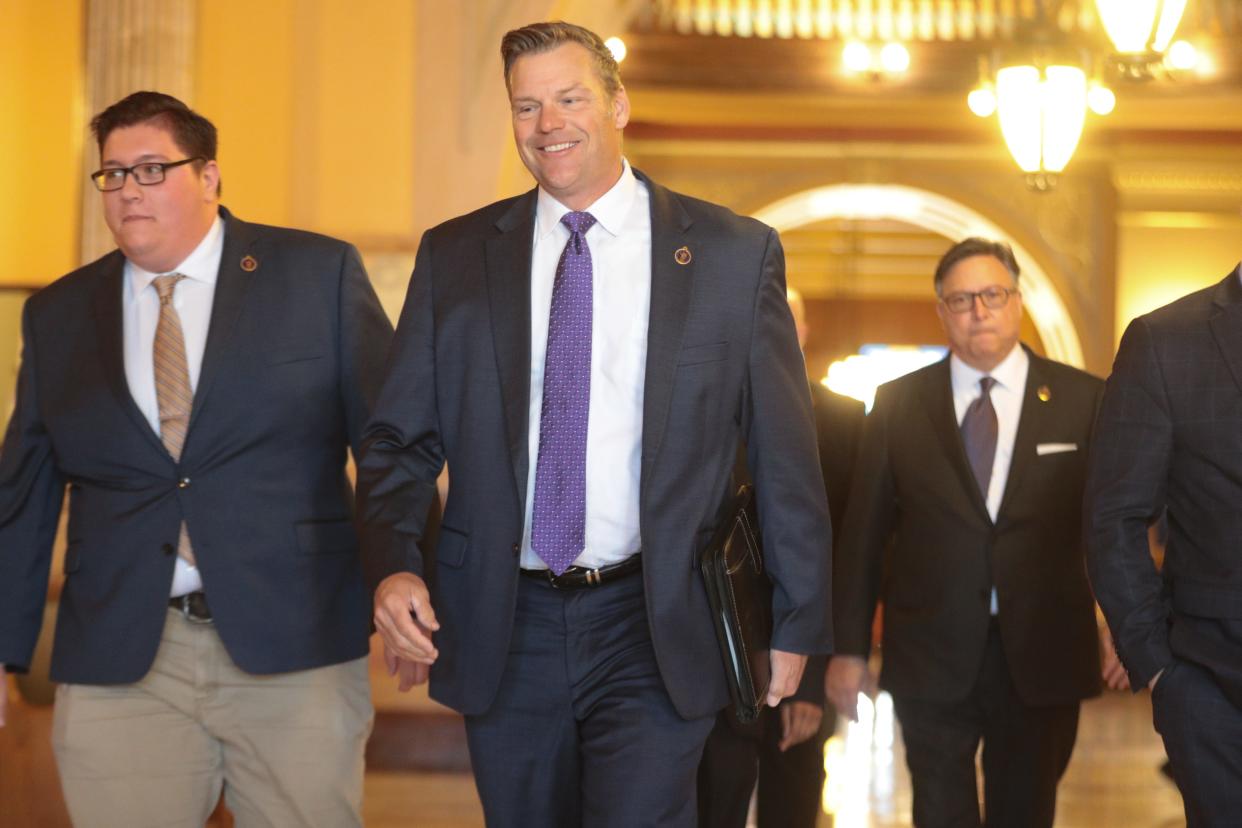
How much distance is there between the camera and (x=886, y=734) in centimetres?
889

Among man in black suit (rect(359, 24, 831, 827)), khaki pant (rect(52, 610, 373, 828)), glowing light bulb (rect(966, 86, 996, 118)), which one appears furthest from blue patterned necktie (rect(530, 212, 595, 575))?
glowing light bulb (rect(966, 86, 996, 118))

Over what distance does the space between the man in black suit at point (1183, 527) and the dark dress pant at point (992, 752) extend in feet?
3.46

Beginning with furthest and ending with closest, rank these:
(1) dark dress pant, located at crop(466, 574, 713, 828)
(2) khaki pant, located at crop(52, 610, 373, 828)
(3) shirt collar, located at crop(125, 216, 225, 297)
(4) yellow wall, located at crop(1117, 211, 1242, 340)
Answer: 1. (4) yellow wall, located at crop(1117, 211, 1242, 340)
2. (3) shirt collar, located at crop(125, 216, 225, 297)
3. (2) khaki pant, located at crop(52, 610, 373, 828)
4. (1) dark dress pant, located at crop(466, 574, 713, 828)

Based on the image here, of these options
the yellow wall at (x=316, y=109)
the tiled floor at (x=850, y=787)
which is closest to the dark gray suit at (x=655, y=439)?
the tiled floor at (x=850, y=787)

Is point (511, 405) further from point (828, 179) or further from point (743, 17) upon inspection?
point (828, 179)

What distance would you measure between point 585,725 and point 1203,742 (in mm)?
1166

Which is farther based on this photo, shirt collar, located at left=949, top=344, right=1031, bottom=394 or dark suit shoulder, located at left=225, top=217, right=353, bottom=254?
shirt collar, located at left=949, top=344, right=1031, bottom=394

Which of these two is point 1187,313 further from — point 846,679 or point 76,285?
point 76,285

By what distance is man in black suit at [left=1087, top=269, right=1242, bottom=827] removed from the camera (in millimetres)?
2996

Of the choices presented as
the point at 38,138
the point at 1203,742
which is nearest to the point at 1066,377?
the point at 1203,742

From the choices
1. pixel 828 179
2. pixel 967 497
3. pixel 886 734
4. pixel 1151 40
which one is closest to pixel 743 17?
pixel 828 179

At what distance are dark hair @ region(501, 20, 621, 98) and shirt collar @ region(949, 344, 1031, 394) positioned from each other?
6.13 ft

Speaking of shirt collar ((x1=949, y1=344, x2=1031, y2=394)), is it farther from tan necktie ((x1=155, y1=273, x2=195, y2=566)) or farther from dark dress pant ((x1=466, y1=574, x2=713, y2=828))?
tan necktie ((x1=155, y1=273, x2=195, y2=566))

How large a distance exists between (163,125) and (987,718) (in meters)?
2.58
